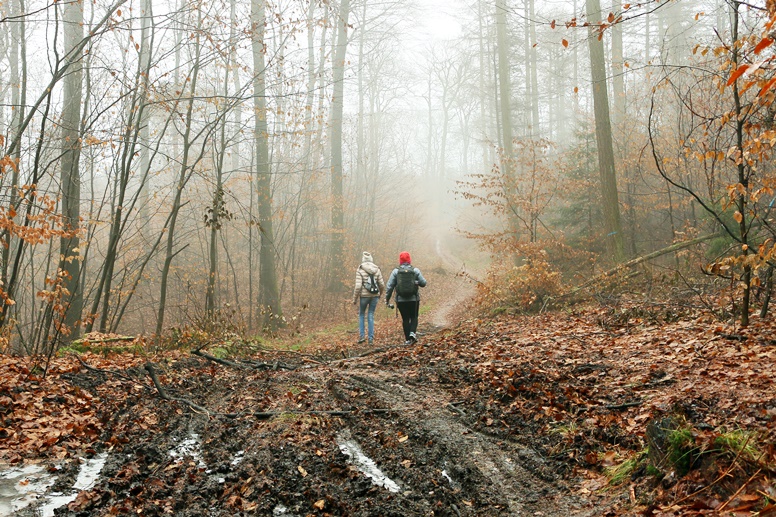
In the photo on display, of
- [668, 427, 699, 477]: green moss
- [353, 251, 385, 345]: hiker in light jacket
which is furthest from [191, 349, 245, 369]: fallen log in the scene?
[668, 427, 699, 477]: green moss

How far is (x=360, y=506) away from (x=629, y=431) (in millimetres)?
2575

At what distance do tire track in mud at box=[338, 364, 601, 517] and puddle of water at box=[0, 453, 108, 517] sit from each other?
2.36 metres

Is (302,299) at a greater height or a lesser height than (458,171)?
lesser

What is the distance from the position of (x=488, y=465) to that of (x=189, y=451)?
8.74 feet

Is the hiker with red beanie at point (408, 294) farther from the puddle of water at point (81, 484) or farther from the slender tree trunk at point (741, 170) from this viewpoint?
the puddle of water at point (81, 484)

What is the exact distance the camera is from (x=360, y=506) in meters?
4.05

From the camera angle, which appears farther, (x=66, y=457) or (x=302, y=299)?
(x=302, y=299)

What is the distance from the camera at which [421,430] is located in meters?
5.63

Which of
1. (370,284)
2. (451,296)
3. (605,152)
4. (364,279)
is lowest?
(451,296)

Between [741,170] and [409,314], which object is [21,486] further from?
[409,314]

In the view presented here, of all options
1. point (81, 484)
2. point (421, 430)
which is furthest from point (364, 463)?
point (81, 484)

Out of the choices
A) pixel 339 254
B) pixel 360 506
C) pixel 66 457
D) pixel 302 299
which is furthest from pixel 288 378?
pixel 339 254

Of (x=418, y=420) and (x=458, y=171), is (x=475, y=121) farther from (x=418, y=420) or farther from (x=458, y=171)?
(x=418, y=420)

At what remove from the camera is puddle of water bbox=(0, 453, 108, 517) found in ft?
12.9
